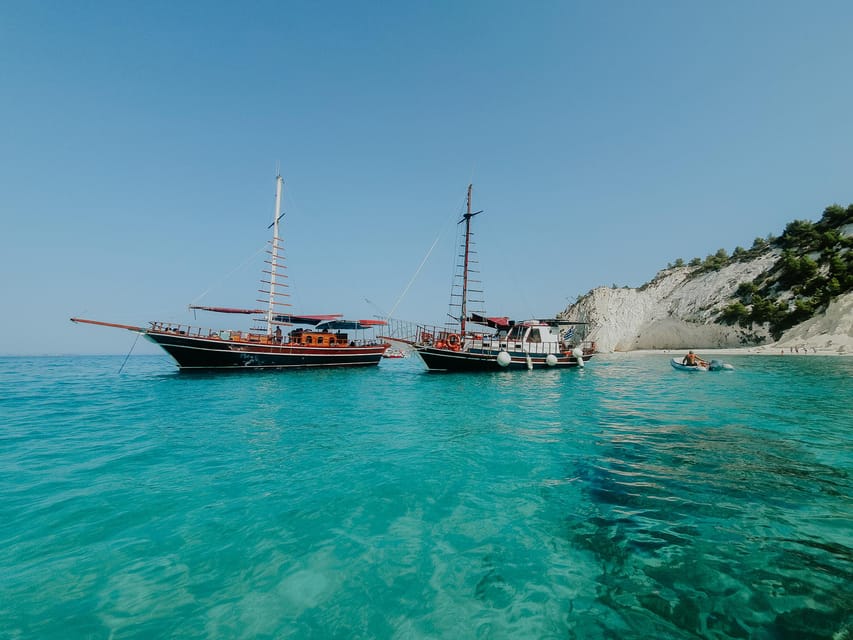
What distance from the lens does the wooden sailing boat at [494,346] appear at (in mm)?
33062

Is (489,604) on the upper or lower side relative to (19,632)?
upper

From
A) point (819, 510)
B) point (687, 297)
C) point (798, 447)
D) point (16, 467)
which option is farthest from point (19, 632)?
point (687, 297)

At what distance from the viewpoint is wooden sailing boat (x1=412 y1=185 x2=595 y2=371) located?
108 feet

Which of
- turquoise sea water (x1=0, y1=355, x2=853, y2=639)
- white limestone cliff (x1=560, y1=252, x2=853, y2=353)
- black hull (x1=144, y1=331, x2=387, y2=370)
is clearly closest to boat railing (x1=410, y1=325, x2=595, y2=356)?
black hull (x1=144, y1=331, x2=387, y2=370)

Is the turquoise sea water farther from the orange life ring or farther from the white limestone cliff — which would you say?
the white limestone cliff

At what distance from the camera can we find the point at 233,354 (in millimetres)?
32562

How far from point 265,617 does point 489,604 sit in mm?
2362

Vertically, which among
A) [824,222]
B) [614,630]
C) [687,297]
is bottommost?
[614,630]

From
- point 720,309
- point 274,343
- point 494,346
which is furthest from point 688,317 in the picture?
point 274,343

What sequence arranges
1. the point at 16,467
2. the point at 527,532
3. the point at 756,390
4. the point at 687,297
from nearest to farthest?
the point at 527,532
the point at 16,467
the point at 756,390
the point at 687,297

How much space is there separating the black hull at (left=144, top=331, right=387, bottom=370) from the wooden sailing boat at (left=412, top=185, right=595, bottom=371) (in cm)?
1063

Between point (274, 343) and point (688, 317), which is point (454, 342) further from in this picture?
point (688, 317)

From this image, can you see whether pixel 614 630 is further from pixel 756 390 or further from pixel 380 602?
pixel 756 390

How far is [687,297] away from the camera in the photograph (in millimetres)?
72188
